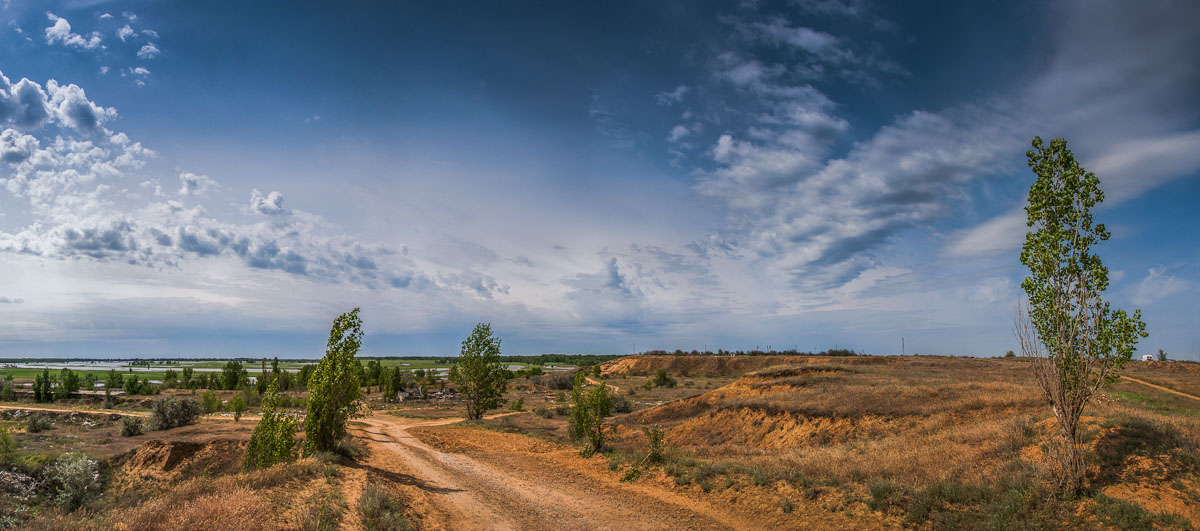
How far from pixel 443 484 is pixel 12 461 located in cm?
2165

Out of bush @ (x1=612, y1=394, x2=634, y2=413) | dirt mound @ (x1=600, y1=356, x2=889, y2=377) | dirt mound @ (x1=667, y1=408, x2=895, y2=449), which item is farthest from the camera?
dirt mound @ (x1=600, y1=356, x2=889, y2=377)

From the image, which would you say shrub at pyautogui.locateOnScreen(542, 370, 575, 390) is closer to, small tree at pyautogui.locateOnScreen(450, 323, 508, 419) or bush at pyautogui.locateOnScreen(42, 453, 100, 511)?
small tree at pyautogui.locateOnScreen(450, 323, 508, 419)

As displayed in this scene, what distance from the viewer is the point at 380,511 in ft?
36.1

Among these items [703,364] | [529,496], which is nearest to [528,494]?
[529,496]

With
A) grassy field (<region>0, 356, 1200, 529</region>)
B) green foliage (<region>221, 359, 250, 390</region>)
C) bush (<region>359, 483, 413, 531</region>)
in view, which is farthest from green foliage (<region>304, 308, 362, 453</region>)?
green foliage (<region>221, 359, 250, 390</region>)

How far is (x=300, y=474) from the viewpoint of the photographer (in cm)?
1251

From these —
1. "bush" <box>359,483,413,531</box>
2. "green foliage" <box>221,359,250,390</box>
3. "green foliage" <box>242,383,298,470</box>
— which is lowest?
"green foliage" <box>221,359,250,390</box>

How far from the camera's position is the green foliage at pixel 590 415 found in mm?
20219

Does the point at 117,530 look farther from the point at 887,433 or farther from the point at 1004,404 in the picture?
the point at 1004,404

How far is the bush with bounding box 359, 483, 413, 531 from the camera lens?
10.2m

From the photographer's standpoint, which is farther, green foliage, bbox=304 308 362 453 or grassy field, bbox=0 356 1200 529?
green foliage, bbox=304 308 362 453

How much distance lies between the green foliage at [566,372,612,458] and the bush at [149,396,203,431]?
29910 millimetres

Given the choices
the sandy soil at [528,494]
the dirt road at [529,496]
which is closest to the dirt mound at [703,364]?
the sandy soil at [528,494]

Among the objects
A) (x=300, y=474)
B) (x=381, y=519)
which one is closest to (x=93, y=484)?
(x=300, y=474)
